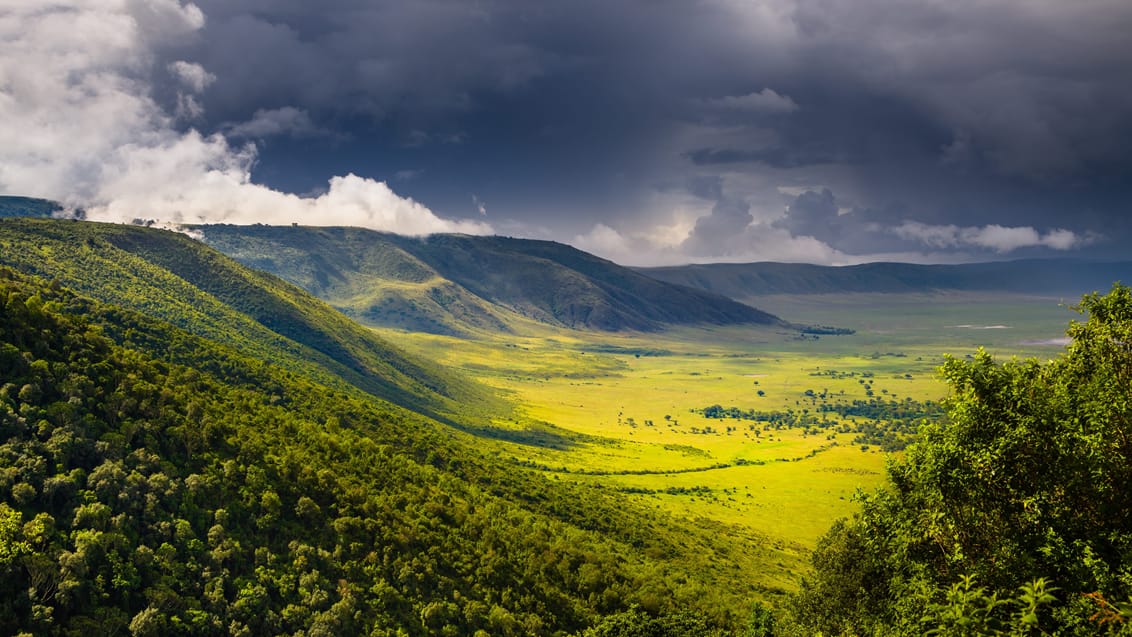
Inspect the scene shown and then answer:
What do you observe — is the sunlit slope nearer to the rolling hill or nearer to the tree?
the rolling hill

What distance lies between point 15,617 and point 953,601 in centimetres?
7299

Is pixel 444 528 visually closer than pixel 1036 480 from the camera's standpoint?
No

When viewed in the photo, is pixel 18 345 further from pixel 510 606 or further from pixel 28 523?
pixel 510 606

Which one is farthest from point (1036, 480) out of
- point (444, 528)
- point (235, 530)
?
point (444, 528)

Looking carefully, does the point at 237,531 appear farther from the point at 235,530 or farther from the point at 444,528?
the point at 444,528

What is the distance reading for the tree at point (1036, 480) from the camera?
2481 cm

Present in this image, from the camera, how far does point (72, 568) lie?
57875 millimetres

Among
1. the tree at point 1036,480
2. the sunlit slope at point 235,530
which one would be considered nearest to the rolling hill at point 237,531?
the sunlit slope at point 235,530

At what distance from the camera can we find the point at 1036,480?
27.2 meters

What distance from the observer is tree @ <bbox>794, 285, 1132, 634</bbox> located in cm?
2481

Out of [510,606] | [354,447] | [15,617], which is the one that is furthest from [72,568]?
[354,447]

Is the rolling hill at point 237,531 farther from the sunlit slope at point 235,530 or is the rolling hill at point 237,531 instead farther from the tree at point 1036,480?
the tree at point 1036,480

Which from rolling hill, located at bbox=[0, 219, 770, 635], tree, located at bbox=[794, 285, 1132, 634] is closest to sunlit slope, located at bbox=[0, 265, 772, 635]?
rolling hill, located at bbox=[0, 219, 770, 635]

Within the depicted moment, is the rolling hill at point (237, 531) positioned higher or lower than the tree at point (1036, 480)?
lower
